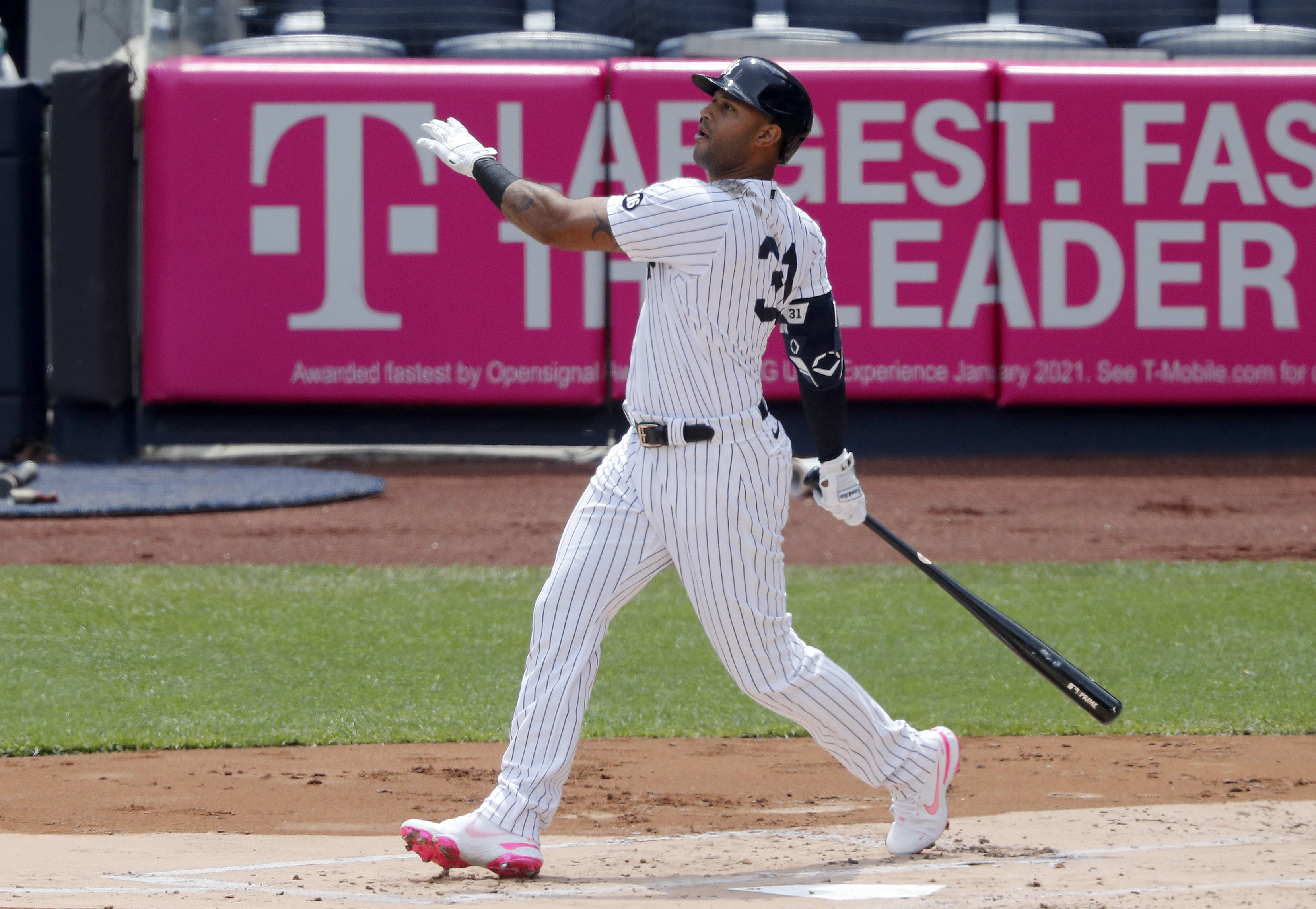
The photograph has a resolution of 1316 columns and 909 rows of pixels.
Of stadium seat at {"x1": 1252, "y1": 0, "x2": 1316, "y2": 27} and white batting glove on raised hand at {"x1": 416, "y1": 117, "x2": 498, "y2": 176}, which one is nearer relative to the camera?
white batting glove on raised hand at {"x1": 416, "y1": 117, "x2": 498, "y2": 176}

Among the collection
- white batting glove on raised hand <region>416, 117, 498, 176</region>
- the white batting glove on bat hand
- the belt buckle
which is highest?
white batting glove on raised hand <region>416, 117, 498, 176</region>

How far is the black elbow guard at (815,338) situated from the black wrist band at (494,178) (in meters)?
0.62

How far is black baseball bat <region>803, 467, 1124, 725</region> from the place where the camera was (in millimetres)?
3559

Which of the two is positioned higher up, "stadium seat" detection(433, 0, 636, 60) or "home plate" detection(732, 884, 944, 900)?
"stadium seat" detection(433, 0, 636, 60)

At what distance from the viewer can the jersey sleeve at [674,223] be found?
3166mm

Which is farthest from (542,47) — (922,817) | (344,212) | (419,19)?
(922,817)

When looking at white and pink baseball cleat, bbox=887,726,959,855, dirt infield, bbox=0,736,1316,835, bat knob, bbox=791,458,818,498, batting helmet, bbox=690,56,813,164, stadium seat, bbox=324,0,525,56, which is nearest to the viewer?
batting helmet, bbox=690,56,813,164

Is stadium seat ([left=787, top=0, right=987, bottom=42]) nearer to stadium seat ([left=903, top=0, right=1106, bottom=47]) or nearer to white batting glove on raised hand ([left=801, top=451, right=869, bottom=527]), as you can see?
stadium seat ([left=903, top=0, right=1106, bottom=47])

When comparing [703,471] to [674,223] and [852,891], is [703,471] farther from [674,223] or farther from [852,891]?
[852,891]

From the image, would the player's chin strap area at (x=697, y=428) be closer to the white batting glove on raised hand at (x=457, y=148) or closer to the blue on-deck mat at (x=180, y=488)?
the white batting glove on raised hand at (x=457, y=148)

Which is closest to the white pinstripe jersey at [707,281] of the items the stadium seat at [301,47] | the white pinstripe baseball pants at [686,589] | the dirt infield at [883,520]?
the white pinstripe baseball pants at [686,589]

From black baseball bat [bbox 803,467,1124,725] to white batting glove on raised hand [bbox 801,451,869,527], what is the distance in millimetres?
35

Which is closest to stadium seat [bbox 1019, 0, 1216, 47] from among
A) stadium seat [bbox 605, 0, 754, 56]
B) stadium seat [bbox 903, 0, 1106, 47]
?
stadium seat [bbox 903, 0, 1106, 47]

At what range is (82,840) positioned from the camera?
364cm
